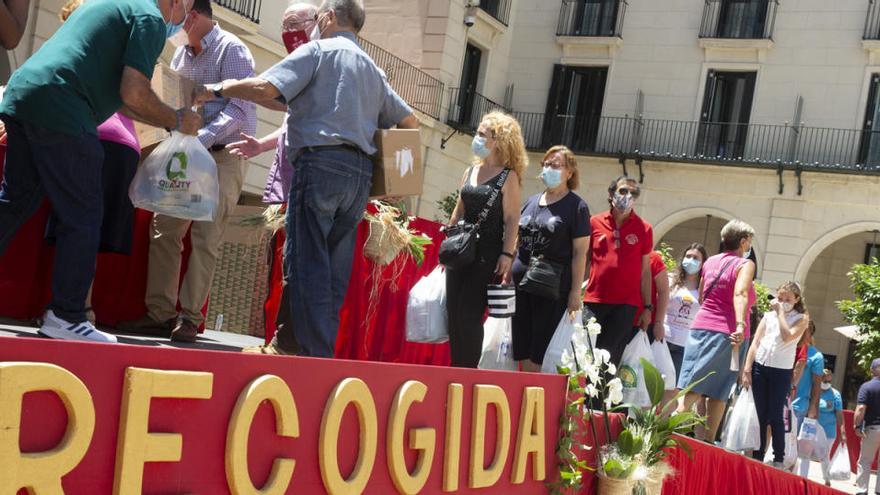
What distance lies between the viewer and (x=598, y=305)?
7254 millimetres

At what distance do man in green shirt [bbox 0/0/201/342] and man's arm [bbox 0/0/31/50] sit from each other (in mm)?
857

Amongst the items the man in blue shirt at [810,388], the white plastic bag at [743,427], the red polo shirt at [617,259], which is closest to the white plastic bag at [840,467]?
the man in blue shirt at [810,388]

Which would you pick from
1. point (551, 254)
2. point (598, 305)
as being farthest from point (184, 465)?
point (598, 305)

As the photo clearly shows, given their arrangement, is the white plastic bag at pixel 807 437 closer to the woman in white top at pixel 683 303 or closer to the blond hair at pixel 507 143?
the woman in white top at pixel 683 303

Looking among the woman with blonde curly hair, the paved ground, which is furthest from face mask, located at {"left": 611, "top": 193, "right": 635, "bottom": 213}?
the paved ground

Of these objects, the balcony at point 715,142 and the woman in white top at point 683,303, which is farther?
the balcony at point 715,142

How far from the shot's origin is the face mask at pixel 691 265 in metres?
9.81

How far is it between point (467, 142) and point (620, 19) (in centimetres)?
553

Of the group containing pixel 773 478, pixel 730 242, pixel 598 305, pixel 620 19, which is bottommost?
pixel 773 478

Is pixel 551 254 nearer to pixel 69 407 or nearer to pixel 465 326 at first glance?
pixel 465 326

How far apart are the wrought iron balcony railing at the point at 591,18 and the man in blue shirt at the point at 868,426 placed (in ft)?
55.7

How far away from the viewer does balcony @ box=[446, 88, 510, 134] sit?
27.5 meters

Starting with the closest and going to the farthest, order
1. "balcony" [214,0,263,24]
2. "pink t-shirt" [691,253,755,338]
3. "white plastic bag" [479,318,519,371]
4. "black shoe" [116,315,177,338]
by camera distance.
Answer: "black shoe" [116,315,177,338] → "white plastic bag" [479,318,519,371] → "pink t-shirt" [691,253,755,338] → "balcony" [214,0,263,24]

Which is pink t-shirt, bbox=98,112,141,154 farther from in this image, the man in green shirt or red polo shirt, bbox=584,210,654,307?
red polo shirt, bbox=584,210,654,307
